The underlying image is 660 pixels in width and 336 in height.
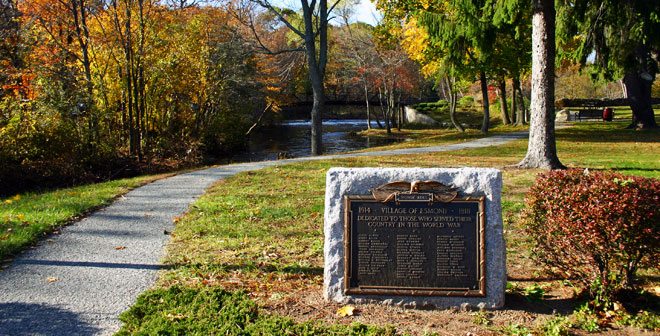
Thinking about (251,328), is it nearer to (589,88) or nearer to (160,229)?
(160,229)

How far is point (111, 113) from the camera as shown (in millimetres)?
19125

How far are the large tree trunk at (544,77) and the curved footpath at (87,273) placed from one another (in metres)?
8.01

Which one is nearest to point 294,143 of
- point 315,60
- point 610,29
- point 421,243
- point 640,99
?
point 315,60

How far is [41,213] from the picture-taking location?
28.6 ft

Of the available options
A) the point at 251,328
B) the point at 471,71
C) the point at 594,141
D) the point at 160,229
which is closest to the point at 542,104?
the point at 160,229

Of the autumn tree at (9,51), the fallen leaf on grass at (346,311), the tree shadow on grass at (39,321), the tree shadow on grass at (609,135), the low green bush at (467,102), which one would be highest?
the autumn tree at (9,51)

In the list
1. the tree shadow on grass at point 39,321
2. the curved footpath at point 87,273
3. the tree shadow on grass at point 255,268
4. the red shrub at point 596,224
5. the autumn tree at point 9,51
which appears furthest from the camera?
the autumn tree at point 9,51

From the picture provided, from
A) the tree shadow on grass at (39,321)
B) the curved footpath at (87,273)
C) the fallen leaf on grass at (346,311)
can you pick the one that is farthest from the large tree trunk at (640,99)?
the tree shadow on grass at (39,321)

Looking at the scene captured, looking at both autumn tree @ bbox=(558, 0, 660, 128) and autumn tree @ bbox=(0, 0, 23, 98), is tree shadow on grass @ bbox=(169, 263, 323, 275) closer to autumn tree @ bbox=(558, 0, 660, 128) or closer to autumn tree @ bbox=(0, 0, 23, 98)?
autumn tree @ bbox=(558, 0, 660, 128)

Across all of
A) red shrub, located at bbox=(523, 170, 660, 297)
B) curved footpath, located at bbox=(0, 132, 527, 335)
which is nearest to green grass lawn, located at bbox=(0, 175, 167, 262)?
curved footpath, located at bbox=(0, 132, 527, 335)

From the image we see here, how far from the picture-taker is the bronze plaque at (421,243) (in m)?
4.80

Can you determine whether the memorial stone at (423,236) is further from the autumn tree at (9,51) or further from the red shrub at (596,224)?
the autumn tree at (9,51)

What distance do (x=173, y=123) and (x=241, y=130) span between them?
6.63m

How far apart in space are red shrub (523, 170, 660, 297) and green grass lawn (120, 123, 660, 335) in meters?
0.39
